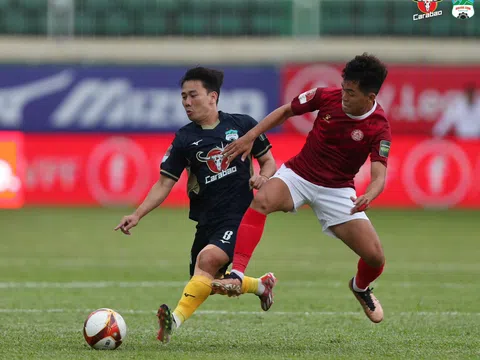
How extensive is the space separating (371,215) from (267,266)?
8.44 m

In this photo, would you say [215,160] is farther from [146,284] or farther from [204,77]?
[146,284]

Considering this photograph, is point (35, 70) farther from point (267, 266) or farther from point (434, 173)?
point (267, 266)

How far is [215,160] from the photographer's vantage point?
719 centimetres

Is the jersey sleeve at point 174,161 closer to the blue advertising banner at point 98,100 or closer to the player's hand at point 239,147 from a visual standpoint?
the player's hand at point 239,147

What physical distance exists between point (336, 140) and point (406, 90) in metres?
15.8

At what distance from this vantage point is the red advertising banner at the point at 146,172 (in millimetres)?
21297

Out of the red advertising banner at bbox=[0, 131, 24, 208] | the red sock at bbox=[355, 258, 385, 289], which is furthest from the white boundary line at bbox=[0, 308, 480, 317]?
the red advertising banner at bbox=[0, 131, 24, 208]

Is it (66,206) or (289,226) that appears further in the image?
(66,206)

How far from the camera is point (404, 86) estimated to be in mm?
22453

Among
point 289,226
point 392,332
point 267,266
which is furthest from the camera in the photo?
point 289,226

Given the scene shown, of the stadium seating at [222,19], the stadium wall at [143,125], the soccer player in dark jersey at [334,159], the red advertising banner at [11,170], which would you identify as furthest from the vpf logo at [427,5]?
the stadium seating at [222,19]

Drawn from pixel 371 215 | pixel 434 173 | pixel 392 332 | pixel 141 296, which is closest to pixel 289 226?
pixel 371 215

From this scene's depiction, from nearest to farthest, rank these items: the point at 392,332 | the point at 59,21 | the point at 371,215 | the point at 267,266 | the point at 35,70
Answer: the point at 392,332
the point at 267,266
the point at 371,215
the point at 35,70
the point at 59,21

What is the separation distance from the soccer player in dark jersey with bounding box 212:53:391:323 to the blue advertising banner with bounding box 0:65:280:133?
15.1 meters
